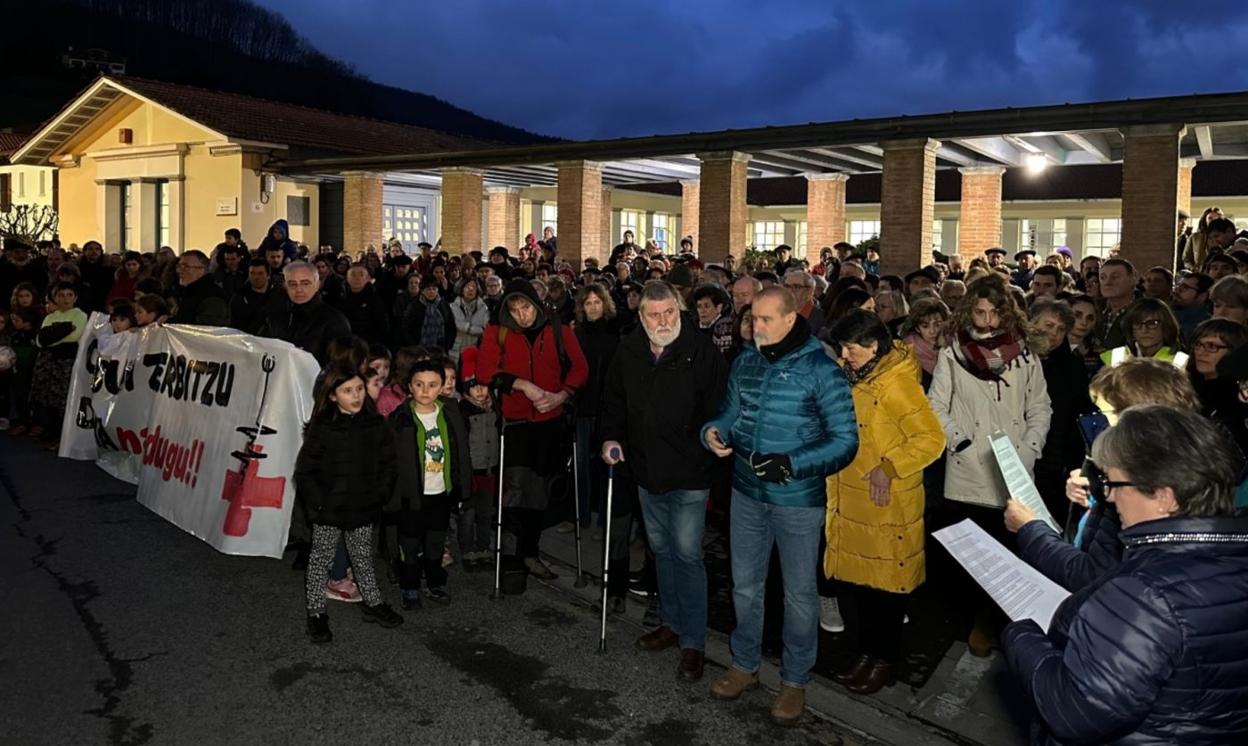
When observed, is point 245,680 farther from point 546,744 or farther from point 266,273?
point 266,273

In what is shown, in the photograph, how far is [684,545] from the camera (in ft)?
17.1

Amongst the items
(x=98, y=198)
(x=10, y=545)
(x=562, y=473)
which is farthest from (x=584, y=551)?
(x=98, y=198)

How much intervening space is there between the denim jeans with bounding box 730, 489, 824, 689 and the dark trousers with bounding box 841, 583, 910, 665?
462mm

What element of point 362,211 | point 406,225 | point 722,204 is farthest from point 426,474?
point 406,225

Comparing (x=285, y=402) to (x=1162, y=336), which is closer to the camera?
(x=1162, y=336)

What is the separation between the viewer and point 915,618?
6152mm

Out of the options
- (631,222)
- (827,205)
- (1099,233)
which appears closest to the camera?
(827,205)

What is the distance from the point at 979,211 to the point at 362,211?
14.4 m

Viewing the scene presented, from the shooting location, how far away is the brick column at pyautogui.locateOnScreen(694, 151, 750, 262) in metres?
18.8

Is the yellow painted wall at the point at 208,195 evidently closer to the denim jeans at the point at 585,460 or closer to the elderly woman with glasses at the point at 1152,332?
the denim jeans at the point at 585,460

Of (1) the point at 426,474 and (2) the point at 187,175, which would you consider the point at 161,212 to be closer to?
(2) the point at 187,175

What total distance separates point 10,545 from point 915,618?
6154 millimetres

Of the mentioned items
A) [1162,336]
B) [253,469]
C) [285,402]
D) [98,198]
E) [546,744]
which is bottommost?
[546,744]

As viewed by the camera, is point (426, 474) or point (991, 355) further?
point (426, 474)
